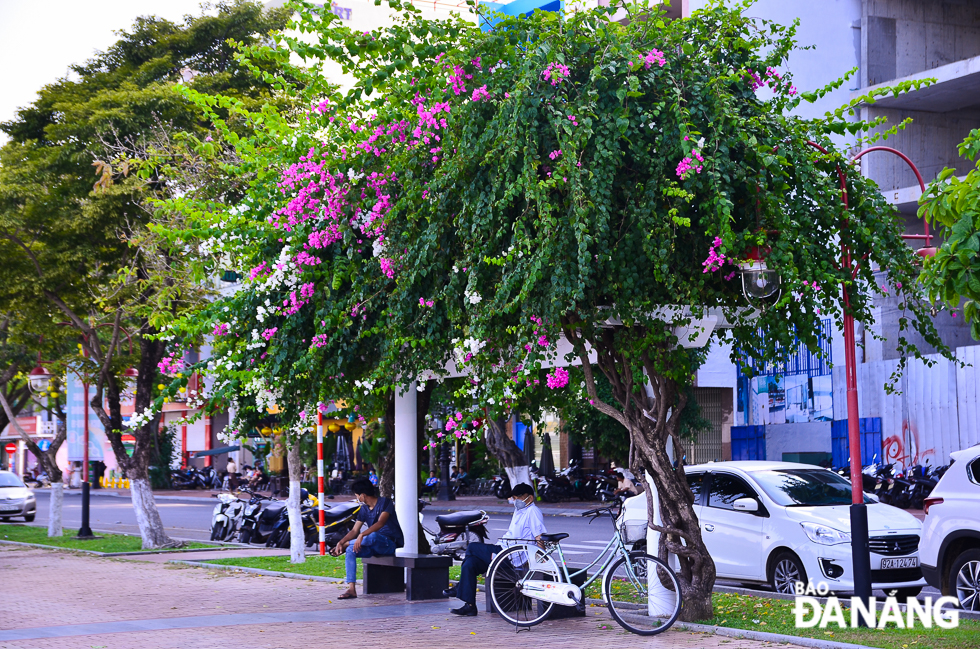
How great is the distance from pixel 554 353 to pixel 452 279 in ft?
3.80

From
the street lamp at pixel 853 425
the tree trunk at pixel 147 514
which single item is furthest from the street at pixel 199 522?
the tree trunk at pixel 147 514

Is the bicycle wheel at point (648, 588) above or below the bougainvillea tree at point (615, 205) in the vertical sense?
below

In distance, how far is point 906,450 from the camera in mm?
28781

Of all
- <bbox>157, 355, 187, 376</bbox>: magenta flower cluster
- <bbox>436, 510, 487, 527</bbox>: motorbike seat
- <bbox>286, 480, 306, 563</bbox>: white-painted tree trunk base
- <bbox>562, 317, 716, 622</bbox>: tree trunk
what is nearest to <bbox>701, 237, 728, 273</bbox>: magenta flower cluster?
<bbox>562, 317, 716, 622</bbox>: tree trunk

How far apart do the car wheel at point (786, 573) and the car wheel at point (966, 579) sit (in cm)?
173

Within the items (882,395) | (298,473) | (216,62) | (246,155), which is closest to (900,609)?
A: (246,155)

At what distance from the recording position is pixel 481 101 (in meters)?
9.61

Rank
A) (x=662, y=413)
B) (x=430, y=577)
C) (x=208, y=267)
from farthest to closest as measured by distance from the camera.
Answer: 1. (x=208, y=267)
2. (x=430, y=577)
3. (x=662, y=413)

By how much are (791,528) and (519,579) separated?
11.9ft

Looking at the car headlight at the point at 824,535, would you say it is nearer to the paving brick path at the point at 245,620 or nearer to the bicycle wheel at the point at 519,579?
the paving brick path at the point at 245,620

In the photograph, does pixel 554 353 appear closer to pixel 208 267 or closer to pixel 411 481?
pixel 411 481

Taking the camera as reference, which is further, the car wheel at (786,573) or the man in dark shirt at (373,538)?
A: the man in dark shirt at (373,538)

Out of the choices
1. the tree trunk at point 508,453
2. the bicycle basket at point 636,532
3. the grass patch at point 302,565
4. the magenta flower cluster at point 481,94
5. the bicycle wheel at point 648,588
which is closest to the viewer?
the magenta flower cluster at point 481,94

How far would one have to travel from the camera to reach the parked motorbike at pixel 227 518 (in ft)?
73.6
